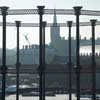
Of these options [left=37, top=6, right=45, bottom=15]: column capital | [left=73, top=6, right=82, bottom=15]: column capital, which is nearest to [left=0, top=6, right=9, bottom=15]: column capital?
[left=37, top=6, right=45, bottom=15]: column capital

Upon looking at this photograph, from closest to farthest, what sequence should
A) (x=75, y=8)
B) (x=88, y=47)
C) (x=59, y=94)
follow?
(x=75, y=8)
(x=59, y=94)
(x=88, y=47)

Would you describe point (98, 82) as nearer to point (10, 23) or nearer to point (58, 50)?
point (10, 23)

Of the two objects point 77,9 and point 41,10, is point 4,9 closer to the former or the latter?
point 41,10

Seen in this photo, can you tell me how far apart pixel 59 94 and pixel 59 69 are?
534 inches

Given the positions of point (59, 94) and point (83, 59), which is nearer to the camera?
point (59, 94)

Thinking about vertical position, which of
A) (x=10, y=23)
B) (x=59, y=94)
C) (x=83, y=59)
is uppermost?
(x=10, y=23)

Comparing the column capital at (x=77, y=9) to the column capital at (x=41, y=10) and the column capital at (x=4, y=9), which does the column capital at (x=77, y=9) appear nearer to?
the column capital at (x=41, y=10)

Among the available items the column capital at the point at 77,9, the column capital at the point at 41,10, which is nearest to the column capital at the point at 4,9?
the column capital at the point at 41,10

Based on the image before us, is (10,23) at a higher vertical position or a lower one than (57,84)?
higher

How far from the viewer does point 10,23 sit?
778 inches

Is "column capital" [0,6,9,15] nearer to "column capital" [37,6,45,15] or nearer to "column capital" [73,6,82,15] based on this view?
"column capital" [37,6,45,15]

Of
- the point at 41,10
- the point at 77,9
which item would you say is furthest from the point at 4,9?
the point at 77,9

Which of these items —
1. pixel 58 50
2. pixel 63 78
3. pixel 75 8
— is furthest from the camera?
pixel 58 50

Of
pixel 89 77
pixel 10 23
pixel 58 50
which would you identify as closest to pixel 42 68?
pixel 10 23
